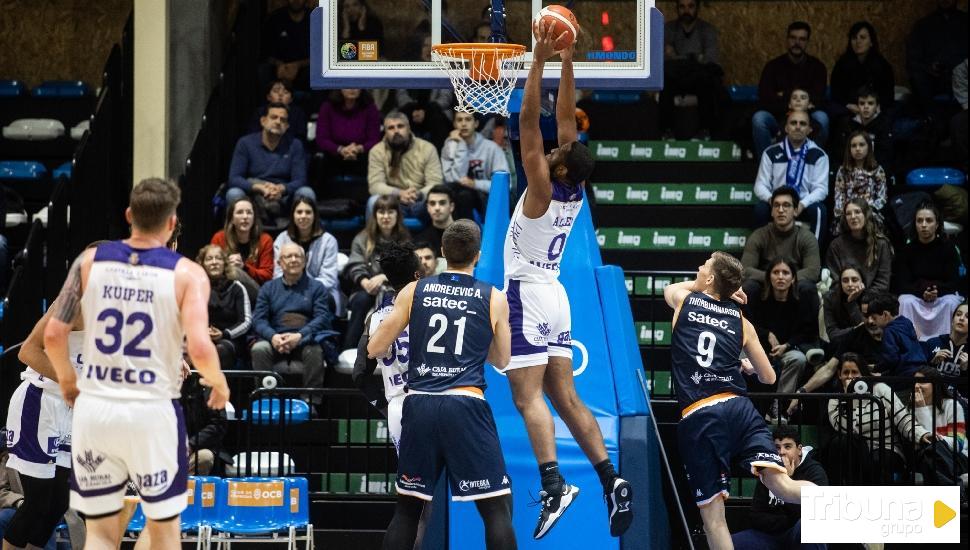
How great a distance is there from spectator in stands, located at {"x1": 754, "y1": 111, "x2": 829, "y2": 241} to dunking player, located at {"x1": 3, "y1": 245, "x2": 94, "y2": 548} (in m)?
7.16

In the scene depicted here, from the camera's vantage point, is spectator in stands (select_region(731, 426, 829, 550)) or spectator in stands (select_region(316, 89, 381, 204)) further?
spectator in stands (select_region(316, 89, 381, 204))

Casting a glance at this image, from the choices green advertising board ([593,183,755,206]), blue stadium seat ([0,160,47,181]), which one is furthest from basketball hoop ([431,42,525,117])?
blue stadium seat ([0,160,47,181])

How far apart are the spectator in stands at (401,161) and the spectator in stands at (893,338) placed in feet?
12.6

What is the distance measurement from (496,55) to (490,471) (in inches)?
103

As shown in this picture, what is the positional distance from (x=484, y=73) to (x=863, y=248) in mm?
4982

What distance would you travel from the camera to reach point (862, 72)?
14359 mm

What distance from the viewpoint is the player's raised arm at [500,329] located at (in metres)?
7.13

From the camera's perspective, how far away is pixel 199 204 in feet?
41.1

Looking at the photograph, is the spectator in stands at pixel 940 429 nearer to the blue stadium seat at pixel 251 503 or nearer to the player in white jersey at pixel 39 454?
the blue stadium seat at pixel 251 503

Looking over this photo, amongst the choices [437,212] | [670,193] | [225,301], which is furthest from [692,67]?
[225,301]

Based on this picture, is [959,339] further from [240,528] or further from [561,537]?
[240,528]

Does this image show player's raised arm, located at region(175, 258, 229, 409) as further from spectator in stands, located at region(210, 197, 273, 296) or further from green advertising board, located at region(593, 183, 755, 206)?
green advertising board, located at region(593, 183, 755, 206)

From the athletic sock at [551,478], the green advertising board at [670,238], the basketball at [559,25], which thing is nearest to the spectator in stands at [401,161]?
the green advertising board at [670,238]

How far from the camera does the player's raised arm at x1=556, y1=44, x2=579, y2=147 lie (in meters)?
7.45
